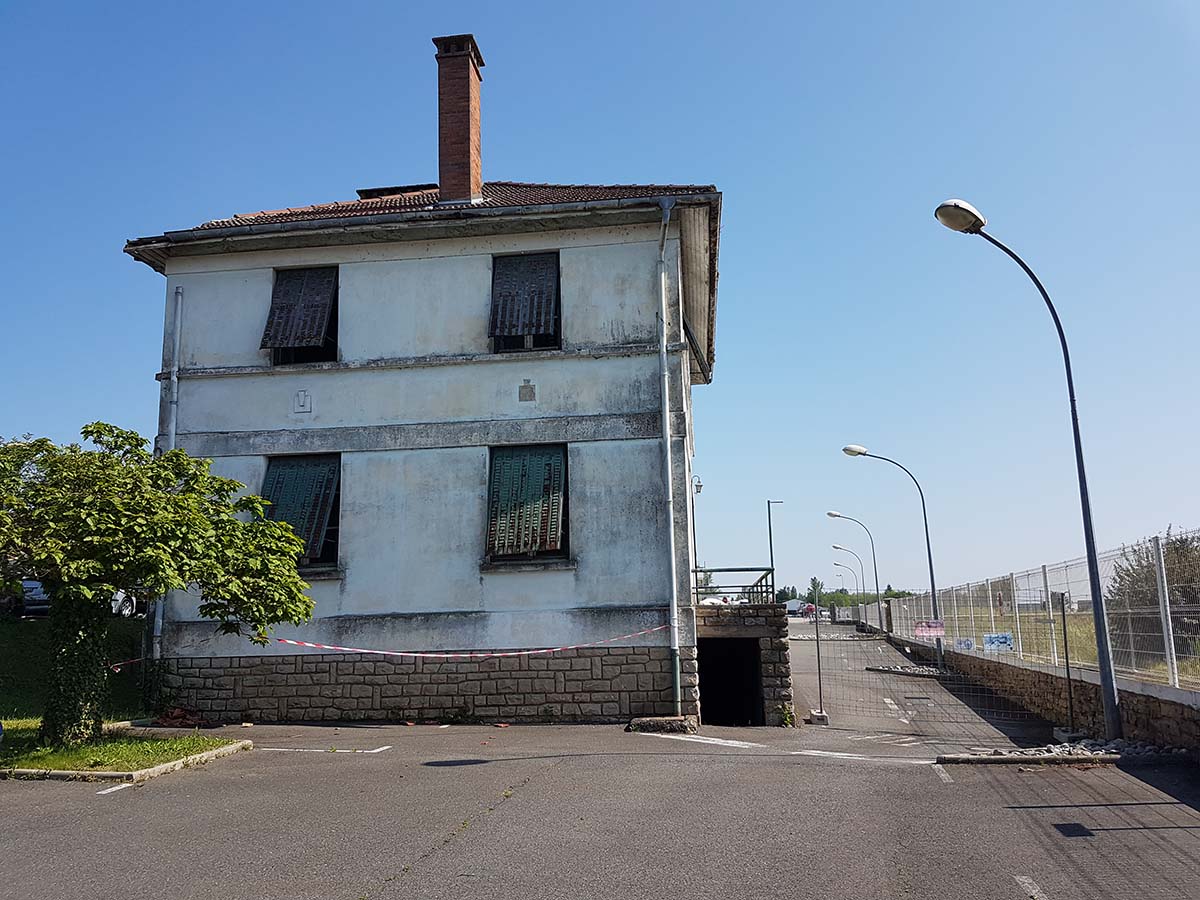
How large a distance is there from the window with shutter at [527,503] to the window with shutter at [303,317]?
3.61 meters

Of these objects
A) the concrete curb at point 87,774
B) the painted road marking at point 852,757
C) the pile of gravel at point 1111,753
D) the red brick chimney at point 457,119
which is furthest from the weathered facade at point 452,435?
the pile of gravel at point 1111,753

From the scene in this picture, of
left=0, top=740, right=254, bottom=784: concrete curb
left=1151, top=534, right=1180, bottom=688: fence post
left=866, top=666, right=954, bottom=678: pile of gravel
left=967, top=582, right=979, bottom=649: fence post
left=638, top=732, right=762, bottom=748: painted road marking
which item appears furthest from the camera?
left=866, top=666, right=954, bottom=678: pile of gravel

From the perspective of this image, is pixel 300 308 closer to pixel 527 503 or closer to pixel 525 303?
pixel 525 303

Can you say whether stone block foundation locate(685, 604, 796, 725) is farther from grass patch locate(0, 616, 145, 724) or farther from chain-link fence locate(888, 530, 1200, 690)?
grass patch locate(0, 616, 145, 724)

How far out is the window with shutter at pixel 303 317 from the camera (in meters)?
15.5

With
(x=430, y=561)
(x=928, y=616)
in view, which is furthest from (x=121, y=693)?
(x=928, y=616)

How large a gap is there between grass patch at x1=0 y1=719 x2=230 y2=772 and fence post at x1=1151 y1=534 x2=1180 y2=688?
33.7 ft

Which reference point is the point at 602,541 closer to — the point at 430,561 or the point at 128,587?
the point at 430,561

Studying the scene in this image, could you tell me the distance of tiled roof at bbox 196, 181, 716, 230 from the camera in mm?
15406

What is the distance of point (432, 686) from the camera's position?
14336mm

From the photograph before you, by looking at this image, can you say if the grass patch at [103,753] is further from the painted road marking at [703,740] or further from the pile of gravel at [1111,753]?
the pile of gravel at [1111,753]

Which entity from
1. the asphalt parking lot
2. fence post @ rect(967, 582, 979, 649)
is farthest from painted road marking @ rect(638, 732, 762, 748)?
fence post @ rect(967, 582, 979, 649)

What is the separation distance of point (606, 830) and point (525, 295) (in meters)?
9.84

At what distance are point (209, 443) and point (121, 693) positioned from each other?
416 cm
